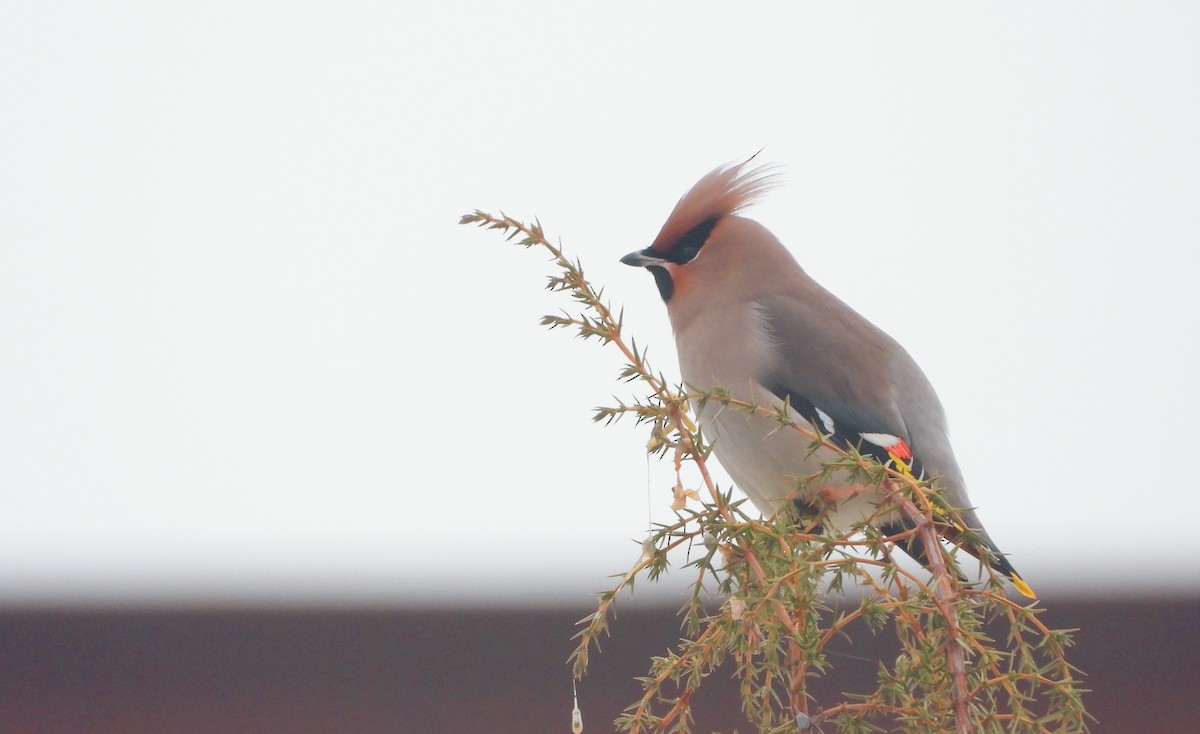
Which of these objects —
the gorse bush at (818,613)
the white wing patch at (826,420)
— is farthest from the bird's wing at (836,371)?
the gorse bush at (818,613)

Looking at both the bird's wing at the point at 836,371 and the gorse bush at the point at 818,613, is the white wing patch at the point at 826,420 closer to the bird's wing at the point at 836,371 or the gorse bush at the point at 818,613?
the bird's wing at the point at 836,371

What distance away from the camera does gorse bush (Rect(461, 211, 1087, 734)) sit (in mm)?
890

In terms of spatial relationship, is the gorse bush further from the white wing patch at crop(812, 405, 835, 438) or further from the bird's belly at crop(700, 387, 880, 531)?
→ the white wing patch at crop(812, 405, 835, 438)

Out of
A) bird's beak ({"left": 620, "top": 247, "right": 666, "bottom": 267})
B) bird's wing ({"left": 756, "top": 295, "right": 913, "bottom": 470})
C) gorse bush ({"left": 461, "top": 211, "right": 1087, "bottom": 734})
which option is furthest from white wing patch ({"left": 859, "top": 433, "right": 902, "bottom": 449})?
gorse bush ({"left": 461, "top": 211, "right": 1087, "bottom": 734})

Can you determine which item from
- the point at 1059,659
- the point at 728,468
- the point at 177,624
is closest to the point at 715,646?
the point at 1059,659

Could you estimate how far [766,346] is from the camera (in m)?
2.47

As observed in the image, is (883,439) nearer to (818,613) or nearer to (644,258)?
(644,258)

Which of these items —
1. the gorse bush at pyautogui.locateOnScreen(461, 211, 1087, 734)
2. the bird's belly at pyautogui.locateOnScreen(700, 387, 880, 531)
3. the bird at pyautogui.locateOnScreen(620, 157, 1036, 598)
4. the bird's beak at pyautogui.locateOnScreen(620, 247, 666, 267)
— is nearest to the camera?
the gorse bush at pyautogui.locateOnScreen(461, 211, 1087, 734)

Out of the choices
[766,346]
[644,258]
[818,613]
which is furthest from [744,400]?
[818,613]

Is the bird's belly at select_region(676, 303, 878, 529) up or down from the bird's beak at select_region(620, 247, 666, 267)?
down

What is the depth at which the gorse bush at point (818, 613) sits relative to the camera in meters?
0.89

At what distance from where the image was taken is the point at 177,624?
3123 millimetres

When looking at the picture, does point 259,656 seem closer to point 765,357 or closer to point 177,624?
point 177,624

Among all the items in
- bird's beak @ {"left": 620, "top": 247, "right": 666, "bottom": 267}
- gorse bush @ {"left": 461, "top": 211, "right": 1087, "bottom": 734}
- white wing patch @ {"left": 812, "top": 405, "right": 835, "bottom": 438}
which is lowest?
gorse bush @ {"left": 461, "top": 211, "right": 1087, "bottom": 734}
